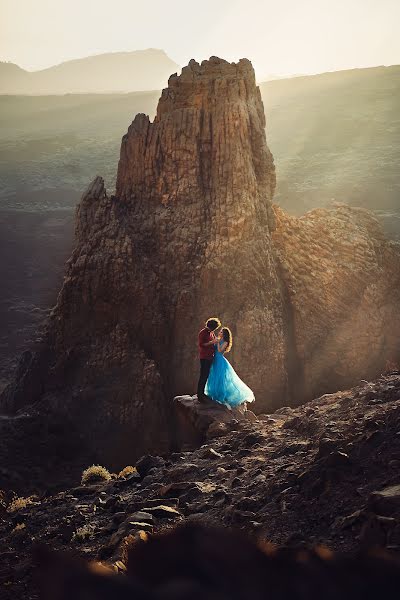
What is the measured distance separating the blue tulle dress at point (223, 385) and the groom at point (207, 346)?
0.09 metres

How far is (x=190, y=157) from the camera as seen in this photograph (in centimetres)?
1559

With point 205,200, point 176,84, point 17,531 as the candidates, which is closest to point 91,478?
point 17,531

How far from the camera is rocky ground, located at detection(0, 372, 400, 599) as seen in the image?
470 cm

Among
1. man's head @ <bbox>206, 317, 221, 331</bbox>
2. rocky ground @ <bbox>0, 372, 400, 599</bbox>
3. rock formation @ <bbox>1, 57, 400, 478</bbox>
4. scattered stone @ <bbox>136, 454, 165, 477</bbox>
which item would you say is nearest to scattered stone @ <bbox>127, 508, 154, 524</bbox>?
rocky ground @ <bbox>0, 372, 400, 599</bbox>

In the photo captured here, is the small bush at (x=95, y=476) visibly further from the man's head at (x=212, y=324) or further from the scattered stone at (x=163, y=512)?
the scattered stone at (x=163, y=512)

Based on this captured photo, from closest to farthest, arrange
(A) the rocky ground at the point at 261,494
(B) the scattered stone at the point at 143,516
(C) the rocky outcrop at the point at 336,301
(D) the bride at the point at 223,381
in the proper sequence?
1. (A) the rocky ground at the point at 261,494
2. (B) the scattered stone at the point at 143,516
3. (D) the bride at the point at 223,381
4. (C) the rocky outcrop at the point at 336,301

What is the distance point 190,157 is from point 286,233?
12.6 ft

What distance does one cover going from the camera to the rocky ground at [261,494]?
4.70 metres

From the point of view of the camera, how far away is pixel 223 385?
36.2 feet

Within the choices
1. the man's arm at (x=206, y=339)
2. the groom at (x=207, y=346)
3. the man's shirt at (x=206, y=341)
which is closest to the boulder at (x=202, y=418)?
the groom at (x=207, y=346)

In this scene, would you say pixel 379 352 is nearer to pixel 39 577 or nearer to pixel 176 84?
pixel 176 84

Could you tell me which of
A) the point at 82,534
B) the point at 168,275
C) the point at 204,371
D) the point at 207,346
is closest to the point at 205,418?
the point at 204,371

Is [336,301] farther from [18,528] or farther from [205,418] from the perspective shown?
[18,528]

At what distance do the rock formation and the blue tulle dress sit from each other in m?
3.22
